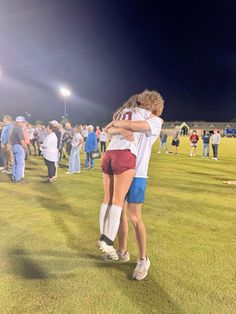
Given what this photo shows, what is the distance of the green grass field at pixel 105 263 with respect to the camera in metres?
3.38

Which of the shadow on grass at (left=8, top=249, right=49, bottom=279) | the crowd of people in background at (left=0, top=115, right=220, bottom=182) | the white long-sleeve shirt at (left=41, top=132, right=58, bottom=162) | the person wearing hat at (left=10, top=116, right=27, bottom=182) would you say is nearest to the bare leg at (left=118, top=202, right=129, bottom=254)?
the shadow on grass at (left=8, top=249, right=49, bottom=279)

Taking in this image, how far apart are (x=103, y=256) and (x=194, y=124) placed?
13649 cm

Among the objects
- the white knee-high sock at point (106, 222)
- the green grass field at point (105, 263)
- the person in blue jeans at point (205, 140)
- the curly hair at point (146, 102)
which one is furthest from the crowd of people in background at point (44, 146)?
the person in blue jeans at point (205, 140)

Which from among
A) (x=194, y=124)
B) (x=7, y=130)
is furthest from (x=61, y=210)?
(x=194, y=124)

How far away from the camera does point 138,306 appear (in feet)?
10.8

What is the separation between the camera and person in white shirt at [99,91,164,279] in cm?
346

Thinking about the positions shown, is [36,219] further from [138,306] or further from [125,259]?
[138,306]

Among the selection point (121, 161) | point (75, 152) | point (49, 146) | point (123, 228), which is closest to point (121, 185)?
point (121, 161)

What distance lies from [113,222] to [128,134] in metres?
1.00

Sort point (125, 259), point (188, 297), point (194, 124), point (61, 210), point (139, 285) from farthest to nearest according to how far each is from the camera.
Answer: point (194, 124), point (61, 210), point (125, 259), point (139, 285), point (188, 297)

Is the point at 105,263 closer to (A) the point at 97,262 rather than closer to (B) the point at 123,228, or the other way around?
(A) the point at 97,262

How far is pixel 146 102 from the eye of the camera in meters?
3.71

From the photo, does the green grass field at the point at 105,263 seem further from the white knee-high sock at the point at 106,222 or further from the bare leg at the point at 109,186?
the bare leg at the point at 109,186

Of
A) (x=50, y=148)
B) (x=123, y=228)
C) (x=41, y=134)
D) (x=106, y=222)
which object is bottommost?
(x=123, y=228)
